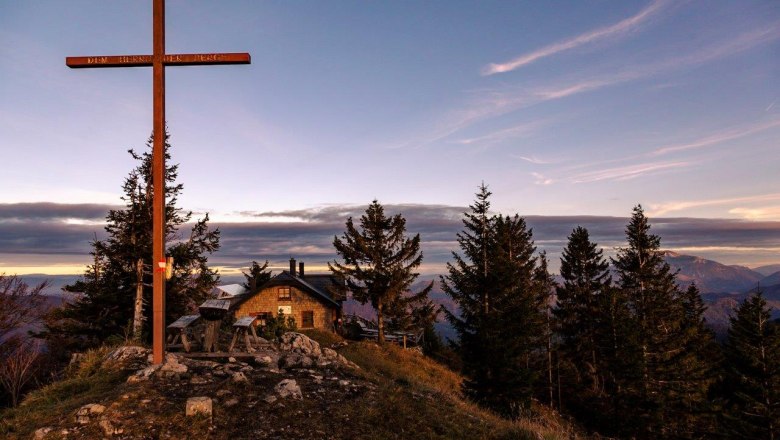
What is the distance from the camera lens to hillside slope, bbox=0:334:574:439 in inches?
246

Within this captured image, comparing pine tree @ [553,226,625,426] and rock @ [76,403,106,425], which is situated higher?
rock @ [76,403,106,425]

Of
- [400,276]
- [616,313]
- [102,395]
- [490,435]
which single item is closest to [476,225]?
[400,276]

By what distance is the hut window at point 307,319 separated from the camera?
39812 millimetres

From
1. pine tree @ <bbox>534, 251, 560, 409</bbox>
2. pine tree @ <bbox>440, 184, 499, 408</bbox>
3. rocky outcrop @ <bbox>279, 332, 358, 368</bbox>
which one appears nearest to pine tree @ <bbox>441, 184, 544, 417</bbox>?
pine tree @ <bbox>440, 184, 499, 408</bbox>

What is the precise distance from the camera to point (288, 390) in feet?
25.6

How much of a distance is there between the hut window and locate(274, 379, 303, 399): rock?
32970 millimetres

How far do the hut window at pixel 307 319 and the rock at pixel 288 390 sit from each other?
33.0 metres

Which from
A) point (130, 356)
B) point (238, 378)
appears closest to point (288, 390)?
point (238, 378)

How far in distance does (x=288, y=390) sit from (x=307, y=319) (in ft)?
109

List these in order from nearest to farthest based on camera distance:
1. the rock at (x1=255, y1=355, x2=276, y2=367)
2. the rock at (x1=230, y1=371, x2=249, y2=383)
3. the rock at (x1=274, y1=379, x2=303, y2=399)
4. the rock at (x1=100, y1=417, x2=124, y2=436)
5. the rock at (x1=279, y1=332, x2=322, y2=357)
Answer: the rock at (x1=100, y1=417, x2=124, y2=436)
the rock at (x1=274, y1=379, x2=303, y2=399)
the rock at (x1=230, y1=371, x2=249, y2=383)
the rock at (x1=255, y1=355, x2=276, y2=367)
the rock at (x1=279, y1=332, x2=322, y2=357)

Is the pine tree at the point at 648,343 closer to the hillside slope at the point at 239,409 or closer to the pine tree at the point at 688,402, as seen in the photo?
the pine tree at the point at 688,402

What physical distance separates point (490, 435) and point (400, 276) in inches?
1077

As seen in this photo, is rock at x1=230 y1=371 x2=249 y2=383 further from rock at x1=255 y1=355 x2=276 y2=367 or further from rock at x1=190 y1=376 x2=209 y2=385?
rock at x1=255 y1=355 x2=276 y2=367

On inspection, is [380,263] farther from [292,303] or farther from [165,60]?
[165,60]
